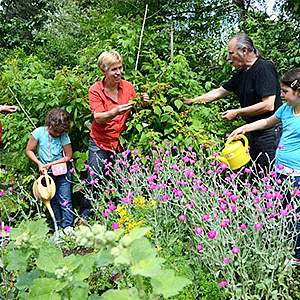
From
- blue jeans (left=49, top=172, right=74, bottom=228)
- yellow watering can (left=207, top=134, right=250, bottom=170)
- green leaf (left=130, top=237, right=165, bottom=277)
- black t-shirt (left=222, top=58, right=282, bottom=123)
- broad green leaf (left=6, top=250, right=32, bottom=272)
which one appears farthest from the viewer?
blue jeans (left=49, top=172, right=74, bottom=228)

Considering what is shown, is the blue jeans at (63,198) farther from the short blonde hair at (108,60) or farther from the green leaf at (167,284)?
the green leaf at (167,284)

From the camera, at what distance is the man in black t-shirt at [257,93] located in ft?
9.18

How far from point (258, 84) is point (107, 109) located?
1.23 m

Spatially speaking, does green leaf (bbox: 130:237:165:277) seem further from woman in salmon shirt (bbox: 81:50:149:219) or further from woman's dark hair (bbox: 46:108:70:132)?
woman's dark hair (bbox: 46:108:70:132)

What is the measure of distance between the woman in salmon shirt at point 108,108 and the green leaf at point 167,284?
2.00 metres

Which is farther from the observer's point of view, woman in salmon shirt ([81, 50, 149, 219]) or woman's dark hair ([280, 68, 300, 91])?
woman in salmon shirt ([81, 50, 149, 219])

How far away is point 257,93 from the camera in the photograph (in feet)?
9.37

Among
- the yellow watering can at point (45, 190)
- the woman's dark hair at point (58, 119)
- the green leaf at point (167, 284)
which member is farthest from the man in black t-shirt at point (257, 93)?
the green leaf at point (167, 284)

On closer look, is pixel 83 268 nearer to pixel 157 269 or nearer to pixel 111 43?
pixel 157 269

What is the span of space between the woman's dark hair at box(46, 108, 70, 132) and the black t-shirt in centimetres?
157

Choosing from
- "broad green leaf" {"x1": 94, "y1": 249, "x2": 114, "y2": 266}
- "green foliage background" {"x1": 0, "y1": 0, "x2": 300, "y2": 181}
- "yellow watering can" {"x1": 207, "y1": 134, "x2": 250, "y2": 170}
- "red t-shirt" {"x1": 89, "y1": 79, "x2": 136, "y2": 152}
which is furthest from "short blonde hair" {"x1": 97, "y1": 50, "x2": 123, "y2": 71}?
"broad green leaf" {"x1": 94, "y1": 249, "x2": 114, "y2": 266}

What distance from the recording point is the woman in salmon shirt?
9.86 ft

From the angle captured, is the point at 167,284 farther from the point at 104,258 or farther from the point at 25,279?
the point at 25,279

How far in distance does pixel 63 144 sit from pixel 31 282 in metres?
2.26
